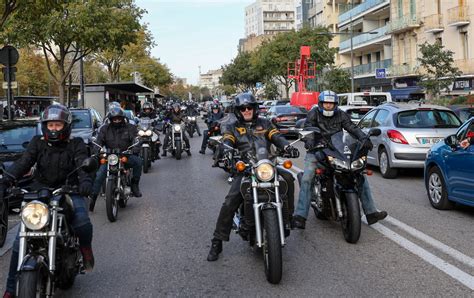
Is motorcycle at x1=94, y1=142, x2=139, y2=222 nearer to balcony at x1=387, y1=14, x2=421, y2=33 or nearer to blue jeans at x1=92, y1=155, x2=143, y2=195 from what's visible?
blue jeans at x1=92, y1=155, x2=143, y2=195

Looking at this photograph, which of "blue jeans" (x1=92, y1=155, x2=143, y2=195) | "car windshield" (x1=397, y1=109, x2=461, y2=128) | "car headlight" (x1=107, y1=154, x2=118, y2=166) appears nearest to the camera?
"car headlight" (x1=107, y1=154, x2=118, y2=166)

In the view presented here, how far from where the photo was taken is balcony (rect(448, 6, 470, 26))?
35812 mm

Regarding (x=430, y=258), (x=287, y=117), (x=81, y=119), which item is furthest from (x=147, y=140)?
(x=287, y=117)

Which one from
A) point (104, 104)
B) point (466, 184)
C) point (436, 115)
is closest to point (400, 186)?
point (436, 115)

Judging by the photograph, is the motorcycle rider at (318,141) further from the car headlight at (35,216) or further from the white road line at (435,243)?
the car headlight at (35,216)

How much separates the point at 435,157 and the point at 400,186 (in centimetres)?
251

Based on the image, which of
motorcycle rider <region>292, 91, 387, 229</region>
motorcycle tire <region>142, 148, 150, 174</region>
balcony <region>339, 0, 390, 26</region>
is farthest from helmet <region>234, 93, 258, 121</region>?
balcony <region>339, 0, 390, 26</region>

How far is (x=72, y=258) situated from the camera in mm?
4812

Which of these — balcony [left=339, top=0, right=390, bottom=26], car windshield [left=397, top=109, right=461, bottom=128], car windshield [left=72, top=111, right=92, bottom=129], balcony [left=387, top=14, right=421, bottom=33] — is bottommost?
car windshield [left=397, top=109, right=461, bottom=128]

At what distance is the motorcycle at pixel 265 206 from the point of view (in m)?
5.10

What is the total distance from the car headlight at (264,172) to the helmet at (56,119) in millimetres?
1707

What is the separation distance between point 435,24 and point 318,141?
34979mm

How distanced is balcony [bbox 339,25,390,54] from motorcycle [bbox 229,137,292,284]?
4232 cm

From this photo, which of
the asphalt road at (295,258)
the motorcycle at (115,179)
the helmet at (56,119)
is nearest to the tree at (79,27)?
the motorcycle at (115,179)
